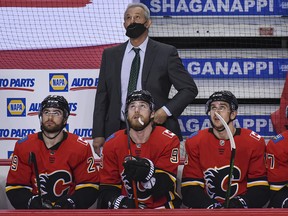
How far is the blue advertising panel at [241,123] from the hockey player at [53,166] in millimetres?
2395

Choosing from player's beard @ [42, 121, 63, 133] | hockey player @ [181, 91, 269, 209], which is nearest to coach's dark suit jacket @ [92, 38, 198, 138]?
hockey player @ [181, 91, 269, 209]

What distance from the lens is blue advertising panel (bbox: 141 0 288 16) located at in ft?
22.0

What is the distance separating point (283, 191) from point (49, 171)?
4.06 feet

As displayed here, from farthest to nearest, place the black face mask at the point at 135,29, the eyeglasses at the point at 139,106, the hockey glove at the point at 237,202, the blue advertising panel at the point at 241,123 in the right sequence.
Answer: the blue advertising panel at the point at 241,123
the black face mask at the point at 135,29
the eyeglasses at the point at 139,106
the hockey glove at the point at 237,202

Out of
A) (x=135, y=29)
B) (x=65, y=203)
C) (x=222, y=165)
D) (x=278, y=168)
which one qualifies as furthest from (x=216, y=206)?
(x=135, y=29)

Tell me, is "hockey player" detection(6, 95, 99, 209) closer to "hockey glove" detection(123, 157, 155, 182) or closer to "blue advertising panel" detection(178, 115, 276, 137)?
"hockey glove" detection(123, 157, 155, 182)

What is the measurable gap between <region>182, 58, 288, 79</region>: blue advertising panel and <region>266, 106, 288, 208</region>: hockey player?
2.56 metres

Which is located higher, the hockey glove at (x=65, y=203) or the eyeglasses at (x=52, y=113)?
the eyeglasses at (x=52, y=113)

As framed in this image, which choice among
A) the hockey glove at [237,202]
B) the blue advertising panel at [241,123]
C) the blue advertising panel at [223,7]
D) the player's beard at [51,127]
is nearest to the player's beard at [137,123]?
the player's beard at [51,127]

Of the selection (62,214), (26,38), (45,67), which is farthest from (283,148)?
(26,38)

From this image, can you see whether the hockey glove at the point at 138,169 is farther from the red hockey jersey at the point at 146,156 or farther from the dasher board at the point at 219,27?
the dasher board at the point at 219,27

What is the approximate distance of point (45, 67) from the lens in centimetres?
583

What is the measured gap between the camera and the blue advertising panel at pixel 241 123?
6.45 metres

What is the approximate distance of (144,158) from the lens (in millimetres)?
3846
